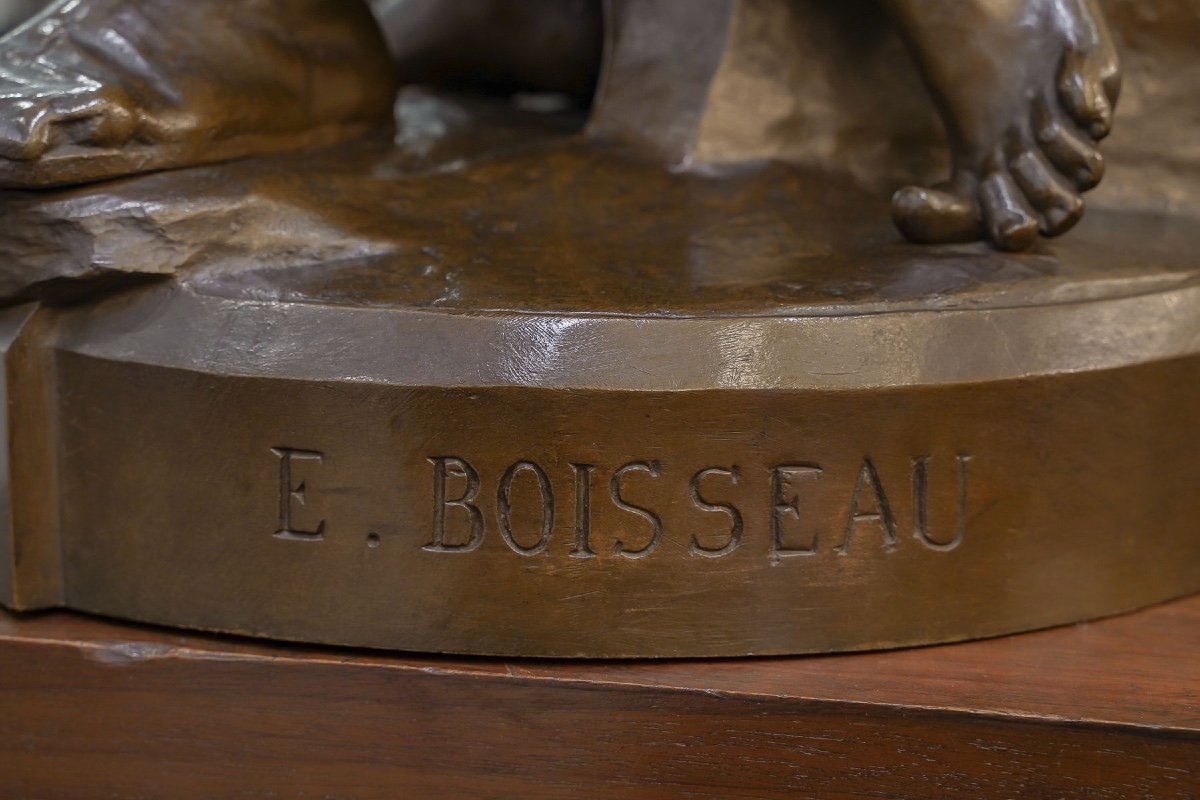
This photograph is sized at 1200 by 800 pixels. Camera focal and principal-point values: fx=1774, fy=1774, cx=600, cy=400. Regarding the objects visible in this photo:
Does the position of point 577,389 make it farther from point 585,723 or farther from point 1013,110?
point 1013,110

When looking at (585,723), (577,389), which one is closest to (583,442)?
(577,389)

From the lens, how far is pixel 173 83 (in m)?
1.35

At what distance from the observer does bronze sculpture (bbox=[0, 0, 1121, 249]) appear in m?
1.28

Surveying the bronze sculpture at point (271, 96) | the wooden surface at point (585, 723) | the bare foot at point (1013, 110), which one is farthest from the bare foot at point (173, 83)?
the bare foot at point (1013, 110)

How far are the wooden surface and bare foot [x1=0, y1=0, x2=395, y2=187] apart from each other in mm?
350

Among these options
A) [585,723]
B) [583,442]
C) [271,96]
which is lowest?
[585,723]

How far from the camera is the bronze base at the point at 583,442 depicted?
118 centimetres

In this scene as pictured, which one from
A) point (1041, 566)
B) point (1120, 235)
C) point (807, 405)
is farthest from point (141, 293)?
point (1120, 235)

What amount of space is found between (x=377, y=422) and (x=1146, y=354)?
21.6 inches

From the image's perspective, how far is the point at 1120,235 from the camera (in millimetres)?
1460

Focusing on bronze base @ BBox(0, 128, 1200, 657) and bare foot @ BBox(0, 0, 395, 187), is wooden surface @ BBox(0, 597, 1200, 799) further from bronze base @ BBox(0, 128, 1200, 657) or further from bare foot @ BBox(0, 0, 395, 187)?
bare foot @ BBox(0, 0, 395, 187)

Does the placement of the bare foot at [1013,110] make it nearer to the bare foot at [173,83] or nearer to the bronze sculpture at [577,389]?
the bronze sculpture at [577,389]

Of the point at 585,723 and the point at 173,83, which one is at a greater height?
the point at 173,83

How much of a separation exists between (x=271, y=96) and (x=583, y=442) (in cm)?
45
